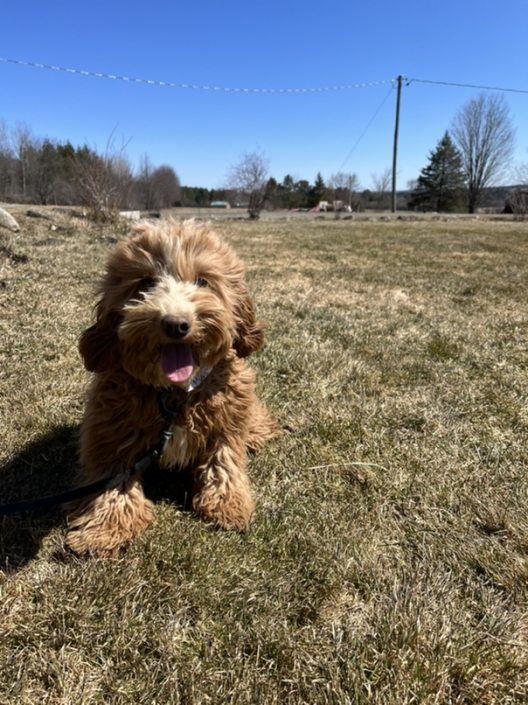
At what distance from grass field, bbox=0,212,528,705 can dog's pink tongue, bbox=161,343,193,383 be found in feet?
2.65

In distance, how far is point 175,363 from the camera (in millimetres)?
A: 1964

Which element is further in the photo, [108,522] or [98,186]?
[98,186]

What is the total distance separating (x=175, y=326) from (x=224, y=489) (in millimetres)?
951

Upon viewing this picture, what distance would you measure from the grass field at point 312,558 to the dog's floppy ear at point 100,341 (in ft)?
2.81

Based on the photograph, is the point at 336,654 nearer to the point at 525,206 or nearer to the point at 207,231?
the point at 207,231

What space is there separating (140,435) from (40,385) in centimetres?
170

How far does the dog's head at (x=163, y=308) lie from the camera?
1896 mm

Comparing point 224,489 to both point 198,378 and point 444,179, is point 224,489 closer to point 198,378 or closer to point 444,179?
point 198,378

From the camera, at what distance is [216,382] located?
2287 millimetres

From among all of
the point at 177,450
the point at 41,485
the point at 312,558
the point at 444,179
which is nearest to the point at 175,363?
the point at 177,450

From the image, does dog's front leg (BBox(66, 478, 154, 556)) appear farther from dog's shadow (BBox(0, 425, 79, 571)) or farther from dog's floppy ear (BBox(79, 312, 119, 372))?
dog's floppy ear (BBox(79, 312, 119, 372))

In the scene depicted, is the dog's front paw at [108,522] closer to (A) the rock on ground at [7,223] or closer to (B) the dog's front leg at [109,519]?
(B) the dog's front leg at [109,519]

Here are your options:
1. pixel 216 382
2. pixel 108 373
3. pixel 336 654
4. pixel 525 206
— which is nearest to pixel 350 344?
pixel 216 382

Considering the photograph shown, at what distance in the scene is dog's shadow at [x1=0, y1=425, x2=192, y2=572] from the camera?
6.78ft
